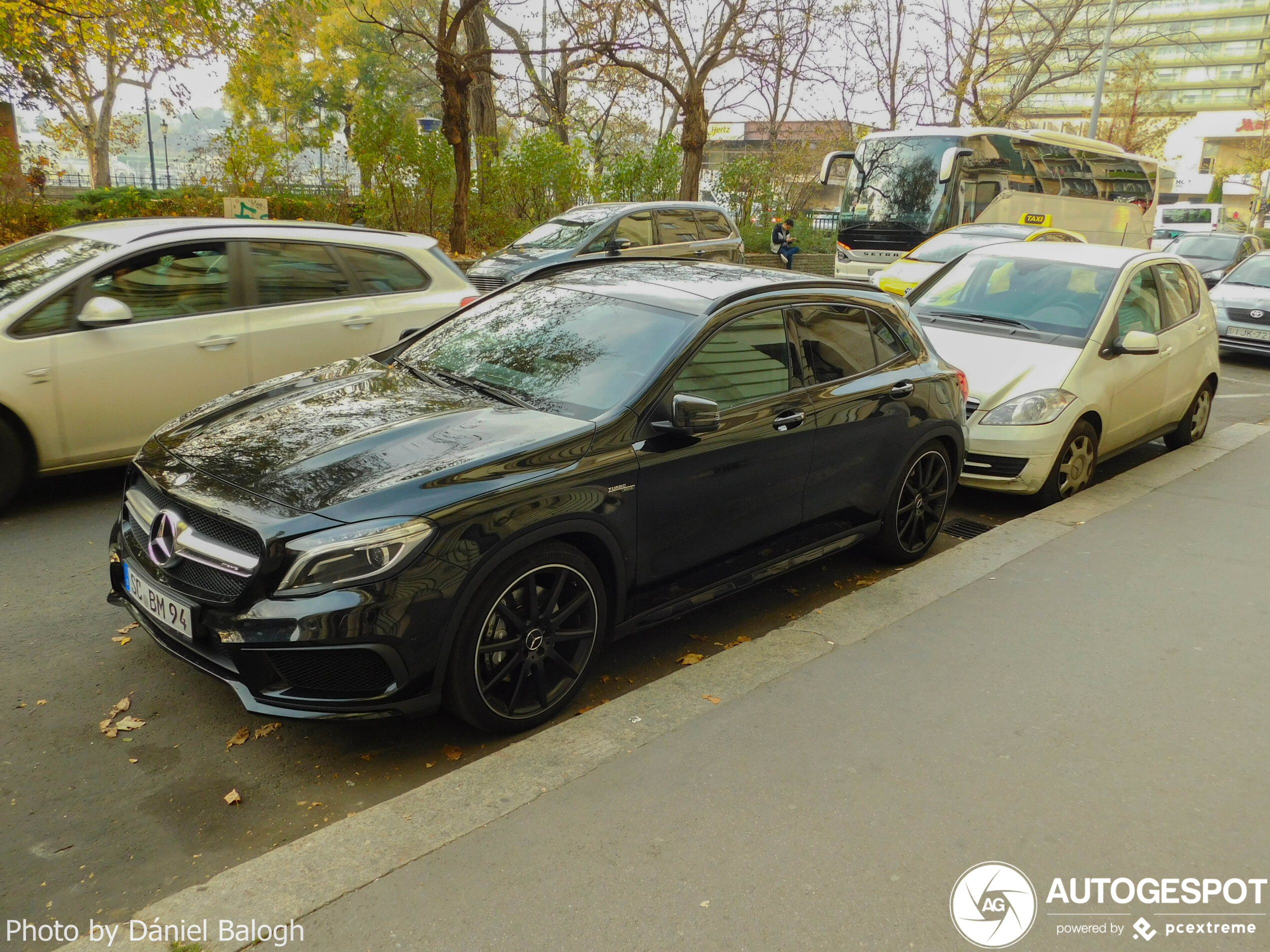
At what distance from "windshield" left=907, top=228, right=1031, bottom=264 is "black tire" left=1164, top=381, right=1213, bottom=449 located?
4172 mm

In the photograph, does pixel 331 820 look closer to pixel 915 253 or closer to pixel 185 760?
pixel 185 760

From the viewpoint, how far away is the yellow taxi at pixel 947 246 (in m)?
12.4

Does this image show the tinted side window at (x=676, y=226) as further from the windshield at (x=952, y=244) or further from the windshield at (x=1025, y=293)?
the windshield at (x=1025, y=293)

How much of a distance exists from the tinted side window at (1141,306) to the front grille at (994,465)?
1.51 metres

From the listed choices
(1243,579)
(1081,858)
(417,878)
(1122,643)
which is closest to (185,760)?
(417,878)

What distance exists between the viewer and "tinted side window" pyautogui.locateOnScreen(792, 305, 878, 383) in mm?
4883

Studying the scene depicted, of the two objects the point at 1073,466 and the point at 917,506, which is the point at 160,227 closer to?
the point at 917,506

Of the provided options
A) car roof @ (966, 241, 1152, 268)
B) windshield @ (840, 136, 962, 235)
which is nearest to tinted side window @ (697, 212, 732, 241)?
windshield @ (840, 136, 962, 235)

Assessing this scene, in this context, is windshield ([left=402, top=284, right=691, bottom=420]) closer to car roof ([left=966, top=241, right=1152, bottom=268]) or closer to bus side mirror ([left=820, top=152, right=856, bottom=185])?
car roof ([left=966, top=241, right=1152, bottom=268])

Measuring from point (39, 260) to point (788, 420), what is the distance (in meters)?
4.67

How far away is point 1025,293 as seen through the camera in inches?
308

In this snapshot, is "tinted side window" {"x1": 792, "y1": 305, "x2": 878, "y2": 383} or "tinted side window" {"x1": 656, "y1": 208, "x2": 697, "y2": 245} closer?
"tinted side window" {"x1": 792, "y1": 305, "x2": 878, "y2": 383}

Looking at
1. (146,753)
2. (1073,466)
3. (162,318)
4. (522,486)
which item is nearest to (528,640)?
(522,486)

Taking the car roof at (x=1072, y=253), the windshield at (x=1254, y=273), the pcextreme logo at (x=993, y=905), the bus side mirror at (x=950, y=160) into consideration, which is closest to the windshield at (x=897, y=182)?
the bus side mirror at (x=950, y=160)
